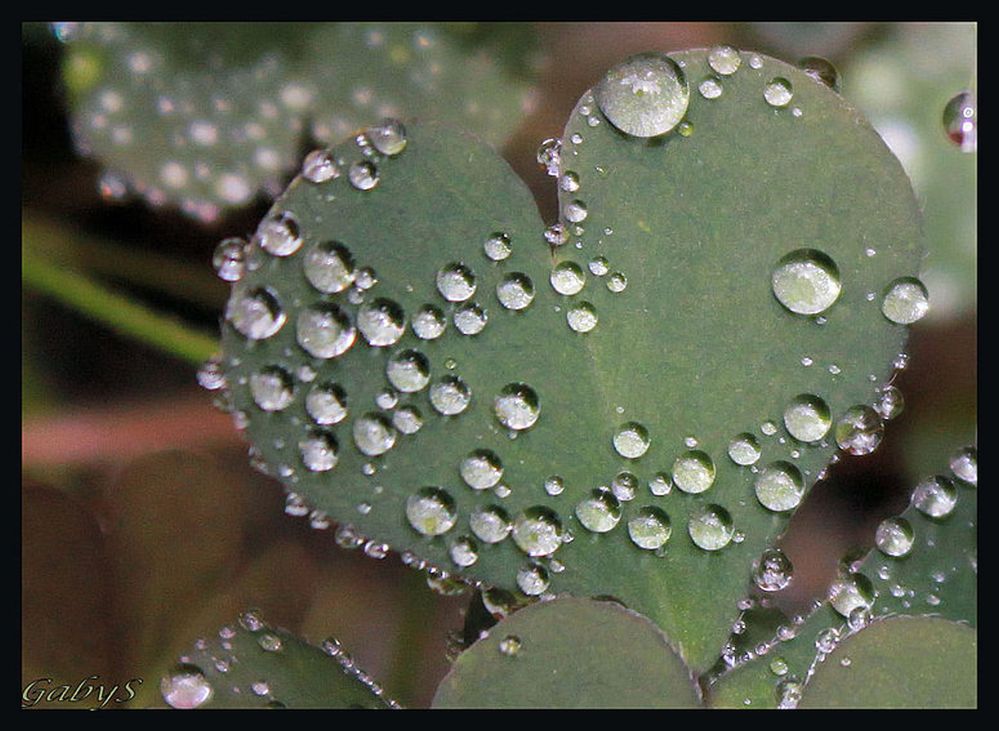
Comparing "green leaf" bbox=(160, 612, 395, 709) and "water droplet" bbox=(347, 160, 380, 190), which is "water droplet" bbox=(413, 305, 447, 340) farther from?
"green leaf" bbox=(160, 612, 395, 709)

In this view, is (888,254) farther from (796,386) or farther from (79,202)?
(79,202)

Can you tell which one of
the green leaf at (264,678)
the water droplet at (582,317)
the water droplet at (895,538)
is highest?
the water droplet at (582,317)

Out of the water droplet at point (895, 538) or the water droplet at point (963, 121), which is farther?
the water droplet at point (963, 121)

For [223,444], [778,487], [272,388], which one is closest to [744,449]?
[778,487]

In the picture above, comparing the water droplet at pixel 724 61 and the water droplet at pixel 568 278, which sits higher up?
the water droplet at pixel 724 61

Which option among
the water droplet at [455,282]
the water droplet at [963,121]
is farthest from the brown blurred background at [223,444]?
the water droplet at [455,282]

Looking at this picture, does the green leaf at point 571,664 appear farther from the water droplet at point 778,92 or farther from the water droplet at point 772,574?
the water droplet at point 778,92
